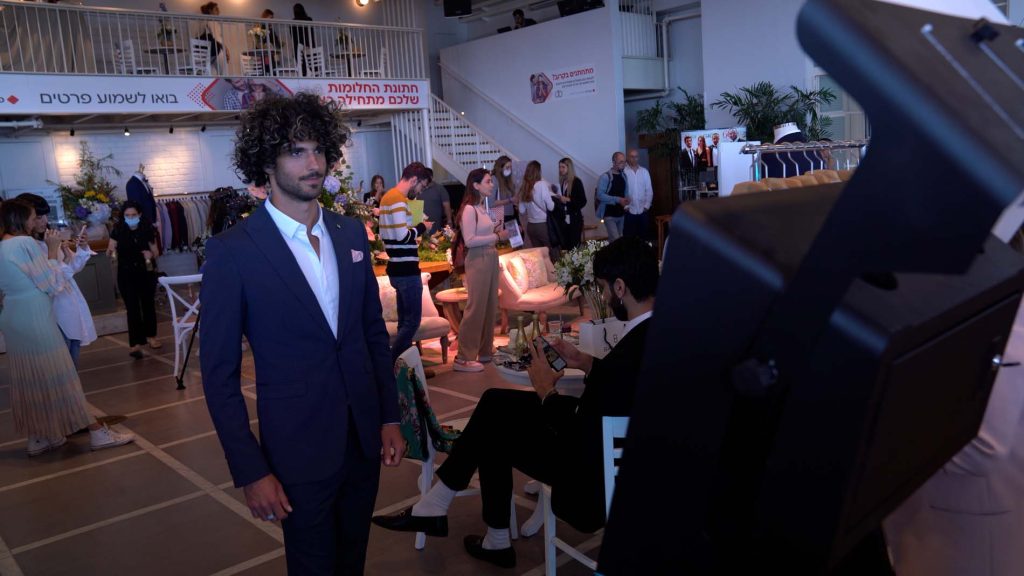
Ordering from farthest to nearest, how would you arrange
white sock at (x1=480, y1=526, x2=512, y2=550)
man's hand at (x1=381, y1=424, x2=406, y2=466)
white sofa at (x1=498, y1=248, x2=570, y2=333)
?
white sofa at (x1=498, y1=248, x2=570, y2=333) < white sock at (x1=480, y1=526, x2=512, y2=550) < man's hand at (x1=381, y1=424, x2=406, y2=466)

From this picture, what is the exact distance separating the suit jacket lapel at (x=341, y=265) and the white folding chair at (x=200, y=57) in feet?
36.6

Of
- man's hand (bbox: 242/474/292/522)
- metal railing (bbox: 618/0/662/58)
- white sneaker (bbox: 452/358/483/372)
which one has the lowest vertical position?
white sneaker (bbox: 452/358/483/372)

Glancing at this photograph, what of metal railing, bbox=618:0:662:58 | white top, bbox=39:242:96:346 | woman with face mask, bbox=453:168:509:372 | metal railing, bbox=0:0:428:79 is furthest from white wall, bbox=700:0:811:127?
white top, bbox=39:242:96:346

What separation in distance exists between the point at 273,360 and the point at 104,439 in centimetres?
374

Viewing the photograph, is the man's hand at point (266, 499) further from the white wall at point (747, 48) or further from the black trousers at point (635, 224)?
the white wall at point (747, 48)

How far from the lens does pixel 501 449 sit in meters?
3.03

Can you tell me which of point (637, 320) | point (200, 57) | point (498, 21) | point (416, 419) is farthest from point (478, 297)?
point (498, 21)

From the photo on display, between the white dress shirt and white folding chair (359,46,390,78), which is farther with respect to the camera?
white folding chair (359,46,390,78)

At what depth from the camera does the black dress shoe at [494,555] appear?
3.18 meters

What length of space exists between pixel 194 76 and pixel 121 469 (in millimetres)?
8401

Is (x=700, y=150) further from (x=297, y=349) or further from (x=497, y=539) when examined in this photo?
(x=297, y=349)

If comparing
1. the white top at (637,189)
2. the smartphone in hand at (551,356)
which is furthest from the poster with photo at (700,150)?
the smartphone in hand at (551,356)

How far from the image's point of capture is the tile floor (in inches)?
133

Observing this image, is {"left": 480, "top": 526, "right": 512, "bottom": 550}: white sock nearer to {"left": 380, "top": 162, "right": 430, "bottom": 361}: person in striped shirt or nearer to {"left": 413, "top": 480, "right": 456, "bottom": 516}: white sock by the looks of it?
{"left": 413, "top": 480, "right": 456, "bottom": 516}: white sock
